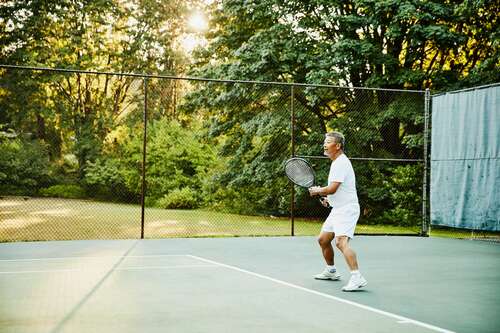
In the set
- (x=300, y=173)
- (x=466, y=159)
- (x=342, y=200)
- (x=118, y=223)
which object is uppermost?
(x=466, y=159)

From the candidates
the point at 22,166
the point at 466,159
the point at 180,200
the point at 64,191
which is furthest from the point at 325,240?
the point at 180,200

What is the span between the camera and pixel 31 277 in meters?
7.08

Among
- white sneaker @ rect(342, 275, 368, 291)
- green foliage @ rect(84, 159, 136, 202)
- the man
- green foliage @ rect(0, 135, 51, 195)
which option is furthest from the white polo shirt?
green foliage @ rect(84, 159, 136, 202)

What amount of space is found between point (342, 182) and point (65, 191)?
44.1 feet

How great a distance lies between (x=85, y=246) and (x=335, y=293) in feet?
18.5

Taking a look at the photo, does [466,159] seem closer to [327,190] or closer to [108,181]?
[327,190]

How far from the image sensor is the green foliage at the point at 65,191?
1712cm

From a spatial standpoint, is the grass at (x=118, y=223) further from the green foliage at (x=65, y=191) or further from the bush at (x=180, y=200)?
the bush at (x=180, y=200)

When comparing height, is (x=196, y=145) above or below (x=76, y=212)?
above

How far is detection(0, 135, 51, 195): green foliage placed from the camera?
14.5 meters

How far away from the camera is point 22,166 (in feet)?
49.4

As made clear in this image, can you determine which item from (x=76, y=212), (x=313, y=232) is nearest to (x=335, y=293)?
(x=313, y=232)

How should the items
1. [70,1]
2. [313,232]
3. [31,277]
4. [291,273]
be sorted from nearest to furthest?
[31,277] → [291,273] → [313,232] → [70,1]

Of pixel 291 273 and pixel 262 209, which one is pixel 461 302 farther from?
pixel 262 209
